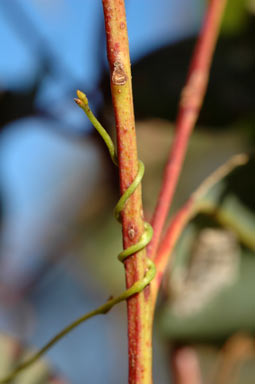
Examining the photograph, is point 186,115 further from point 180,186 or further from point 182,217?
point 180,186

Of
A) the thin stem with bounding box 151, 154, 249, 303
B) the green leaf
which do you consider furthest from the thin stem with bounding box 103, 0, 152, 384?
the green leaf

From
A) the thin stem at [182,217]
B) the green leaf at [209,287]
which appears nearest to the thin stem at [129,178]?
the thin stem at [182,217]

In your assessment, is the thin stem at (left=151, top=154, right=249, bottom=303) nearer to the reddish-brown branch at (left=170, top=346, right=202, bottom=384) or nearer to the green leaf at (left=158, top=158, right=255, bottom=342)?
the green leaf at (left=158, top=158, right=255, bottom=342)

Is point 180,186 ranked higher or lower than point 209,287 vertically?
higher

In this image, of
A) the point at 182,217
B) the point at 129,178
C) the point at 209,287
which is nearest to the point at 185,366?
the point at 209,287

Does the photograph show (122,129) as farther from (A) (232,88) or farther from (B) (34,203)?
(B) (34,203)

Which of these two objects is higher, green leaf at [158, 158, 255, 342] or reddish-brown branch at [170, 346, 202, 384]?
green leaf at [158, 158, 255, 342]
